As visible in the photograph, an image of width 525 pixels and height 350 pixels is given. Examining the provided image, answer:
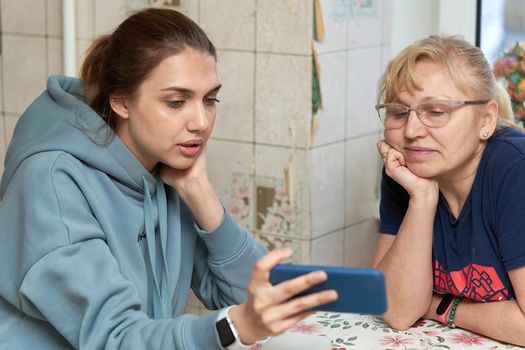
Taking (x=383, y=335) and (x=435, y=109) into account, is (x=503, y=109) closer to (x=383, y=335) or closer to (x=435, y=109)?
(x=435, y=109)

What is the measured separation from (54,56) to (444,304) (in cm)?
147

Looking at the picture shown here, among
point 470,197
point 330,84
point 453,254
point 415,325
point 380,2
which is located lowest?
point 415,325

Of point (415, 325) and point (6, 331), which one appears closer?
point (6, 331)

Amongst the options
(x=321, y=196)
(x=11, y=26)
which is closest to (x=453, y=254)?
(x=321, y=196)

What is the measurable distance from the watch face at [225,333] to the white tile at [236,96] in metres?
1.07

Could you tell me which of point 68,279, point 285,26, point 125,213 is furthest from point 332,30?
point 68,279

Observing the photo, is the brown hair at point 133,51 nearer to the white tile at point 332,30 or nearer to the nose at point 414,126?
the nose at point 414,126

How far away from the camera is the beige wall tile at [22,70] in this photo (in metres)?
2.60

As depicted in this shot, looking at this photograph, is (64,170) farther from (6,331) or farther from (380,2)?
(380,2)

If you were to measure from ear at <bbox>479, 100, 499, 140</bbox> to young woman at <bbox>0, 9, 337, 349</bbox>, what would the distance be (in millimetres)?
452

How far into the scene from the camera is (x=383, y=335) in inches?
59.5

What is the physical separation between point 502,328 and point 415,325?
0.16 meters

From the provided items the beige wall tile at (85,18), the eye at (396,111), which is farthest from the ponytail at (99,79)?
the beige wall tile at (85,18)

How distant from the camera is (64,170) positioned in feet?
4.60
